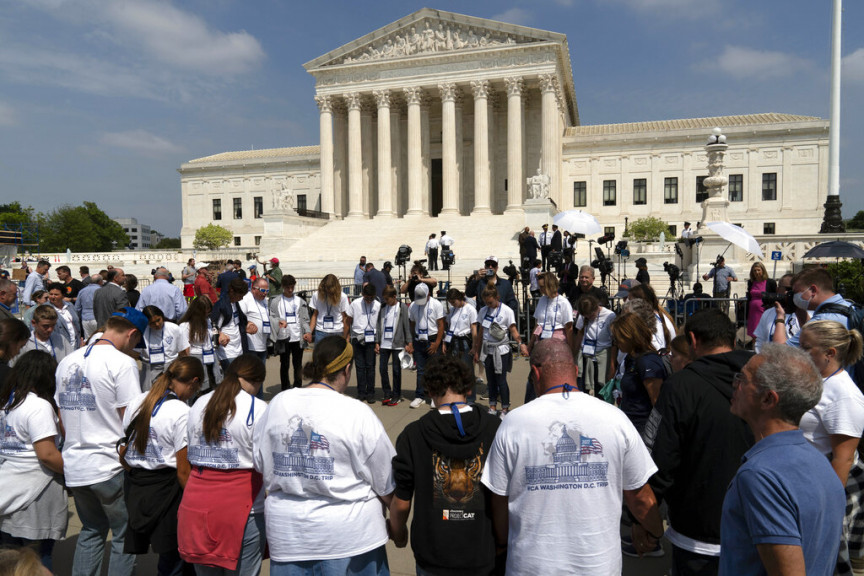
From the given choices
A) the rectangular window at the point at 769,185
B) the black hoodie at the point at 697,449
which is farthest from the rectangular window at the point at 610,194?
the black hoodie at the point at 697,449

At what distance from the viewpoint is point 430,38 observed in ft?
144

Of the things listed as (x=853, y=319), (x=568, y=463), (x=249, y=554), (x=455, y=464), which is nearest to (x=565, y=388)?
(x=568, y=463)

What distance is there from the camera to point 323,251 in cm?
3634

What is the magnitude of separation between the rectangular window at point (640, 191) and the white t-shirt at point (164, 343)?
153ft

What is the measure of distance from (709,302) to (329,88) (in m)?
41.0

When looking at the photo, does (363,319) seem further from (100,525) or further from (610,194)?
(610,194)

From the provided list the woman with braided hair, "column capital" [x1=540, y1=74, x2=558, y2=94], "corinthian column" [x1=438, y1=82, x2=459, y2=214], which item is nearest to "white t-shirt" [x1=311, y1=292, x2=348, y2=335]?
the woman with braided hair

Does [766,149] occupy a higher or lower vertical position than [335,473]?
higher

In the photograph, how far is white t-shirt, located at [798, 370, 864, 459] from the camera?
11.4 ft

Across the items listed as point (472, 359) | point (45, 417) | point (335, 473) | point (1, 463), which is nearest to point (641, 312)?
point (335, 473)

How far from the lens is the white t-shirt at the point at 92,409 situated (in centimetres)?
388

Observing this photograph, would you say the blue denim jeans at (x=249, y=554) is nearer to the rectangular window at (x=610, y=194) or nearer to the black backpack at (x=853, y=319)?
the black backpack at (x=853, y=319)

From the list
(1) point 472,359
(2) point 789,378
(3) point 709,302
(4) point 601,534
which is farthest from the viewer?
(3) point 709,302

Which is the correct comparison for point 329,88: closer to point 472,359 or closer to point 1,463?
point 472,359
